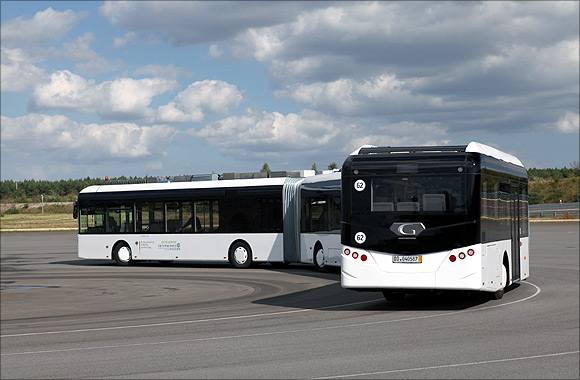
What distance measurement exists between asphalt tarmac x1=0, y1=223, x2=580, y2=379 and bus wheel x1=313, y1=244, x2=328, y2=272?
873mm

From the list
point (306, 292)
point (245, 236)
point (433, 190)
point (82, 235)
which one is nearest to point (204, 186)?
point (245, 236)

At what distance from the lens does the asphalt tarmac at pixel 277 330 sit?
35.5ft

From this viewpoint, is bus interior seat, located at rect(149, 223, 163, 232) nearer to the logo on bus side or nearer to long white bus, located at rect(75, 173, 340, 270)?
long white bus, located at rect(75, 173, 340, 270)

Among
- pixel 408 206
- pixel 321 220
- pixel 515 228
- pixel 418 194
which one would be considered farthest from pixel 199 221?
pixel 418 194

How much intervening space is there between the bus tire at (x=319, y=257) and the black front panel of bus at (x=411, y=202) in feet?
29.9

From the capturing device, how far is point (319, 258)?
2612 cm

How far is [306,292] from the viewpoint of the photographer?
20688 mm

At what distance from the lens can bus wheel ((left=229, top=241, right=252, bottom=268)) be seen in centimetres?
2872

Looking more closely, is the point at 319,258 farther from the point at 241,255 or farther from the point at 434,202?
the point at 434,202

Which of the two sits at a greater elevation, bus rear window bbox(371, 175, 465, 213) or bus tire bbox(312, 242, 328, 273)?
bus rear window bbox(371, 175, 465, 213)

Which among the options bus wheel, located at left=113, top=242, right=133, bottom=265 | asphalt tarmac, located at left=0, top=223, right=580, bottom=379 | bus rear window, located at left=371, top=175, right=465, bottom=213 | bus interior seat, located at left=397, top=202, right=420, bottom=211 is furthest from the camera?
bus wheel, located at left=113, top=242, right=133, bottom=265

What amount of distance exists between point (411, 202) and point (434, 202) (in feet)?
1.42

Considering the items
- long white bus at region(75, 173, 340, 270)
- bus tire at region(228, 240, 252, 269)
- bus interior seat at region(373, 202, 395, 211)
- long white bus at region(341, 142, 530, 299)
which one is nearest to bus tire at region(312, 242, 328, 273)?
long white bus at region(75, 173, 340, 270)

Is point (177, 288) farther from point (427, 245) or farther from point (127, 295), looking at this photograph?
point (427, 245)
